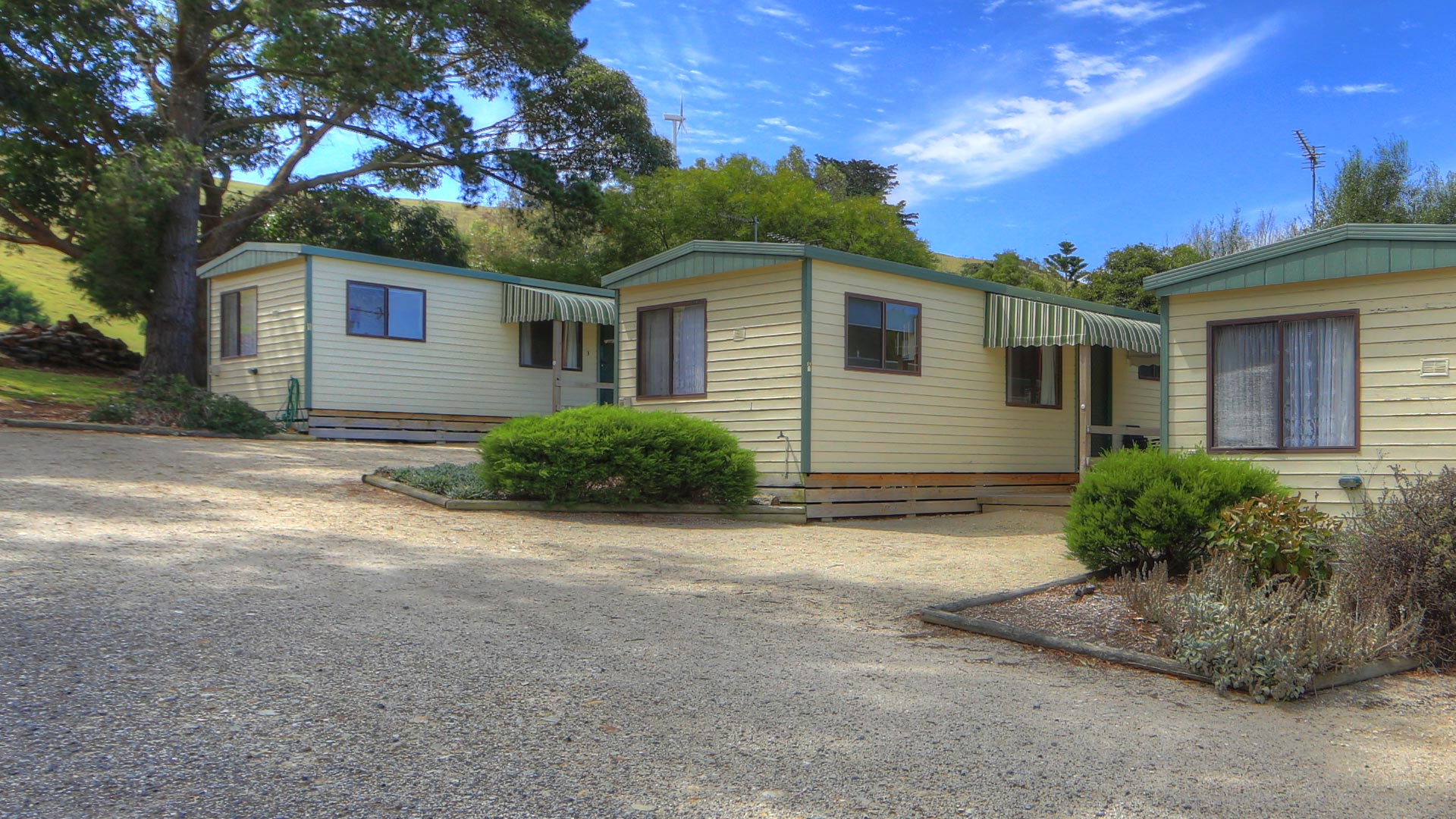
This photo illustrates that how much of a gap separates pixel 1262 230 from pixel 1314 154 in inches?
176

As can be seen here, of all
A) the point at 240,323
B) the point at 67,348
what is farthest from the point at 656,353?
the point at 67,348

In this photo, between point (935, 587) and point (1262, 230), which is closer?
point (935, 587)

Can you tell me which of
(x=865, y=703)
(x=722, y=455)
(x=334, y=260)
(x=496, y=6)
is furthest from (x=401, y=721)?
(x=496, y=6)

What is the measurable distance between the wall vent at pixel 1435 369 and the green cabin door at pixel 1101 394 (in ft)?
22.4

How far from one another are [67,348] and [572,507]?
1790cm

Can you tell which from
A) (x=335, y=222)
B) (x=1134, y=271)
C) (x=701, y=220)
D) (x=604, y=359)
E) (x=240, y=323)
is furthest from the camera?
(x=1134, y=271)

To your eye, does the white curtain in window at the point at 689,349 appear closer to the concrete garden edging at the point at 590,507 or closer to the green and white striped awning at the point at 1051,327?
the concrete garden edging at the point at 590,507

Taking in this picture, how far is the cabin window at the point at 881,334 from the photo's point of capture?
39.3 ft

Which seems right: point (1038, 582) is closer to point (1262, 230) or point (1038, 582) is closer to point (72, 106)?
point (72, 106)

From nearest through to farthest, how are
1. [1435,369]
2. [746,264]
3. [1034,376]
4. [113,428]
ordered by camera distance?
[1435,369] → [746,264] → [1034,376] → [113,428]

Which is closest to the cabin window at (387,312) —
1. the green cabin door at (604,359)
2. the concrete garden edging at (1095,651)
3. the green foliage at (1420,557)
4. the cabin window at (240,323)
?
the cabin window at (240,323)

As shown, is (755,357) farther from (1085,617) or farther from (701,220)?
(701,220)

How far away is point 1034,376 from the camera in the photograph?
14477 mm

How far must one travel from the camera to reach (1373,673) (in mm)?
5695
